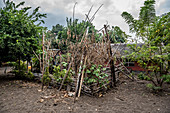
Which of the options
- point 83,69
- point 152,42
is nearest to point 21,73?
point 83,69

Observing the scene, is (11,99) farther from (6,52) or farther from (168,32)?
(168,32)

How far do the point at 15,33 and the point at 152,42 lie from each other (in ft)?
18.1

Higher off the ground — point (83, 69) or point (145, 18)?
point (145, 18)

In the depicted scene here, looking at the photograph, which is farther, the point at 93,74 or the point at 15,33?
the point at 15,33

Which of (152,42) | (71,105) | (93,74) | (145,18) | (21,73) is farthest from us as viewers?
(21,73)

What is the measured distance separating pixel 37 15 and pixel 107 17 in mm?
3795

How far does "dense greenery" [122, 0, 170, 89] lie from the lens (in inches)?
165

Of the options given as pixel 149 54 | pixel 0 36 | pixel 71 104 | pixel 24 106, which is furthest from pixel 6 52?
pixel 149 54

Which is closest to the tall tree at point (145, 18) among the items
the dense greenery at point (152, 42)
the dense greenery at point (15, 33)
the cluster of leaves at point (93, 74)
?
the dense greenery at point (152, 42)

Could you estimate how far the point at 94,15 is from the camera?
10.7 feet

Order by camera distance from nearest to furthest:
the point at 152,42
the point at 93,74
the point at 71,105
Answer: the point at 71,105 → the point at 93,74 → the point at 152,42

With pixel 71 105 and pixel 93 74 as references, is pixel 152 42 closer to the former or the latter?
pixel 93 74

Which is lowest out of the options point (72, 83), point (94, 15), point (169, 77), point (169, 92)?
point (169, 92)

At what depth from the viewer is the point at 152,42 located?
13.6 feet
